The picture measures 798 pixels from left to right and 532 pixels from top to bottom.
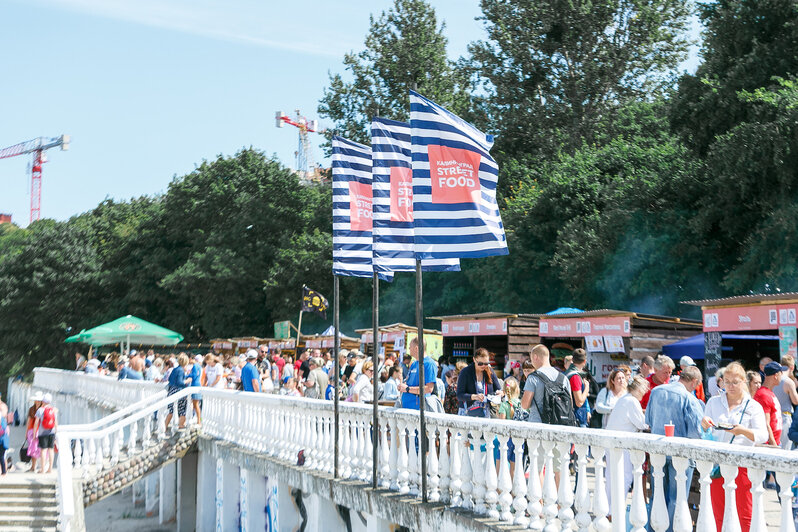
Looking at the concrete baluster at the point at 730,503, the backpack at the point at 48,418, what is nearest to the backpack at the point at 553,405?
the concrete baluster at the point at 730,503

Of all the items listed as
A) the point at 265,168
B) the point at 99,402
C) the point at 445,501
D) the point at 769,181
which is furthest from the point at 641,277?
the point at 265,168

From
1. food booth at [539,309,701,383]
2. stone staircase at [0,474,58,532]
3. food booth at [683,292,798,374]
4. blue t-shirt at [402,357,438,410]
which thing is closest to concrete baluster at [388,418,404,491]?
blue t-shirt at [402,357,438,410]

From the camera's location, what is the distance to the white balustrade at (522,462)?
514 centimetres

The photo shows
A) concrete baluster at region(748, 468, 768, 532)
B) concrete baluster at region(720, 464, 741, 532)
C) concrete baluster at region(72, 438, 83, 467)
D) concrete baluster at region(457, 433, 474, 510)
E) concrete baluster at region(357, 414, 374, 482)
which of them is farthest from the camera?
concrete baluster at region(72, 438, 83, 467)

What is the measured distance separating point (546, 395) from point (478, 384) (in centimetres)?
190

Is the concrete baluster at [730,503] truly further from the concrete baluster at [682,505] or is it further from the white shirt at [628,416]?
Result: the white shirt at [628,416]

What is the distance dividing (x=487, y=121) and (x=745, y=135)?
19975mm

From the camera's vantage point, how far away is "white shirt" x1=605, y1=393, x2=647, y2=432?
7836 millimetres

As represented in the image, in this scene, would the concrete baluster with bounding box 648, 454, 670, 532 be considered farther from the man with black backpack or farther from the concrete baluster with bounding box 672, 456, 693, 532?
the man with black backpack

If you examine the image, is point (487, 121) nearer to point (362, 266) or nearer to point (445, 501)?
point (362, 266)

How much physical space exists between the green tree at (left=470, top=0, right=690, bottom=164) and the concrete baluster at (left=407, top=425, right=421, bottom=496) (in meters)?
32.7

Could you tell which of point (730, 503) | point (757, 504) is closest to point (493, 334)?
point (730, 503)

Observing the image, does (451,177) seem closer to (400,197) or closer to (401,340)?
(400,197)

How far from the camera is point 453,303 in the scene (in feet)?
130
